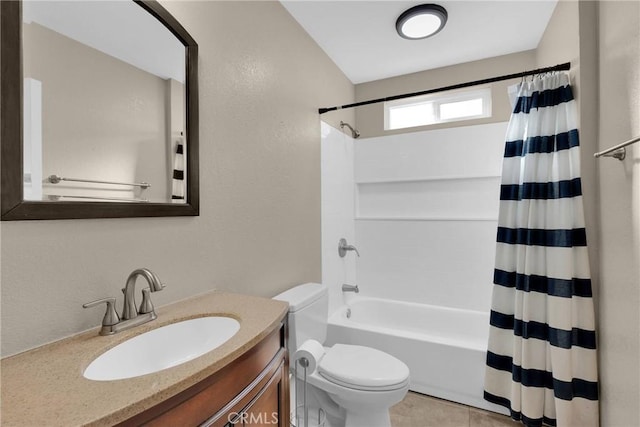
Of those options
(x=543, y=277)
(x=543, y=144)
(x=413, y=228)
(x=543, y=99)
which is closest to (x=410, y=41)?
(x=543, y=99)

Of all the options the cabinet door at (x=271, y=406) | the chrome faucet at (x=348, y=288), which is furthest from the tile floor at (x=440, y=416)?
the cabinet door at (x=271, y=406)

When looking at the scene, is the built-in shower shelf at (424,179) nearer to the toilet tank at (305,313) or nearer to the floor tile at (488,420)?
the toilet tank at (305,313)

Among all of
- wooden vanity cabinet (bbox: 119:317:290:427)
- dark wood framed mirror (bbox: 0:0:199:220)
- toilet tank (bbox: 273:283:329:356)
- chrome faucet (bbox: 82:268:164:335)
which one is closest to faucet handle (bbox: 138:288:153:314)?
chrome faucet (bbox: 82:268:164:335)

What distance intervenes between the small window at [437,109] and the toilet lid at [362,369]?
2.22 m

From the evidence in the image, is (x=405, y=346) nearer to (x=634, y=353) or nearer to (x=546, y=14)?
(x=634, y=353)

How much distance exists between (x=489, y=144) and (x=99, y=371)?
292 centimetres

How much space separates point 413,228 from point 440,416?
1.51 m

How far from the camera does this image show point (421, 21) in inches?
79.3

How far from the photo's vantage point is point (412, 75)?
2.88 metres

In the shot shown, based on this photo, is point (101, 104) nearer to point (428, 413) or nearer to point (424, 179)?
point (428, 413)

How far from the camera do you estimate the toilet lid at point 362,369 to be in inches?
54.8

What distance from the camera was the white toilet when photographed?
4.57 feet

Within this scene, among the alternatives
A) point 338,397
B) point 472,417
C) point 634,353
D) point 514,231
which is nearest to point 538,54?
point 514,231

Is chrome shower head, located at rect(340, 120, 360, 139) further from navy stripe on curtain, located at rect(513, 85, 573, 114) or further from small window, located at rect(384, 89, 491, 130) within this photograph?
navy stripe on curtain, located at rect(513, 85, 573, 114)
